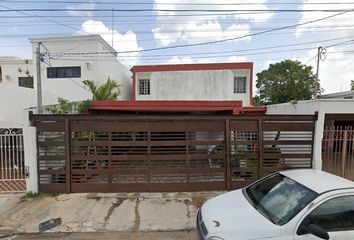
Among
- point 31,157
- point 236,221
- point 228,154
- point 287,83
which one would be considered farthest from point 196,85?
point 287,83

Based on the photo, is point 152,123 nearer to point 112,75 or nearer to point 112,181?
point 112,181

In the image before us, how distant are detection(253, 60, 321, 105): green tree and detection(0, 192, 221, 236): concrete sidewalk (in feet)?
Result: 93.1

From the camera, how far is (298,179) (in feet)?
13.2

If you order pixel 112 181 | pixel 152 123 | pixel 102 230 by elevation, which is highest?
pixel 152 123

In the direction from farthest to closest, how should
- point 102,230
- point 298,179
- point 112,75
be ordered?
point 112,75, point 102,230, point 298,179

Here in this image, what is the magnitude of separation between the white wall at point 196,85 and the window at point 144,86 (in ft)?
1.29

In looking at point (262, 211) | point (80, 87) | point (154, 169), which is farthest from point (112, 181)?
point (80, 87)

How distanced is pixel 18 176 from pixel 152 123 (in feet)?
12.8

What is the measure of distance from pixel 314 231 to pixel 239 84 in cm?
1625

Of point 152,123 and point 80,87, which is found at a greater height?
point 80,87

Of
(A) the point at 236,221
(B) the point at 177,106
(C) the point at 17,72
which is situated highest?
(C) the point at 17,72

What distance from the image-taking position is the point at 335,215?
3.34m

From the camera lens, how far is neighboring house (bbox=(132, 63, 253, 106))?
18.3 m

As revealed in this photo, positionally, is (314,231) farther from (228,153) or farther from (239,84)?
(239,84)
